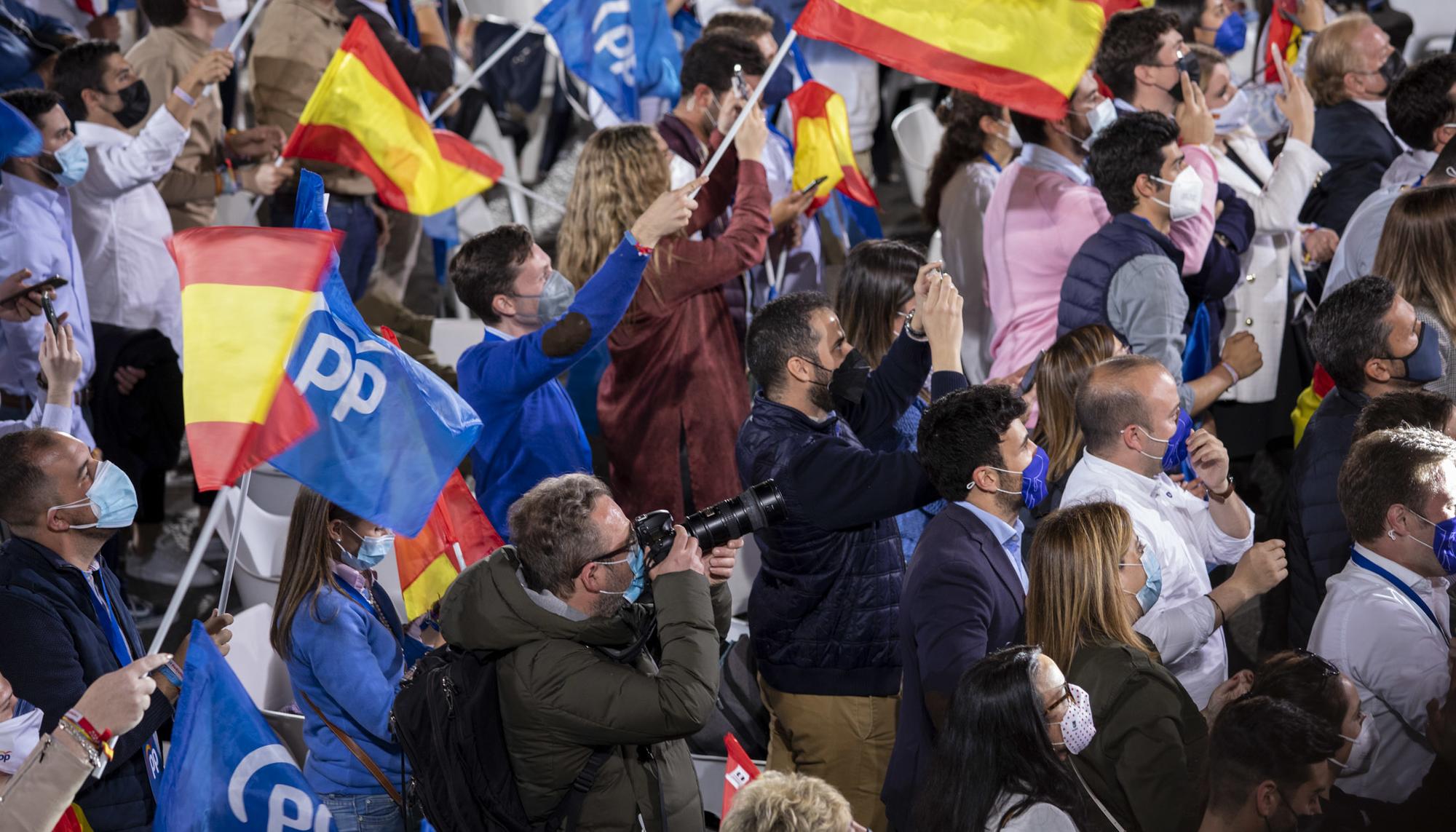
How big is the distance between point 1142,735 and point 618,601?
1.31 meters

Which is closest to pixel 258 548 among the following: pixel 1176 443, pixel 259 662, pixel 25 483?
pixel 259 662

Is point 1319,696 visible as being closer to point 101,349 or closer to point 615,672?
point 615,672

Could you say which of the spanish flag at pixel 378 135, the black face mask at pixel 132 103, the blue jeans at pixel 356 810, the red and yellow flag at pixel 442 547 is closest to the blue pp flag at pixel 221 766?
the blue jeans at pixel 356 810

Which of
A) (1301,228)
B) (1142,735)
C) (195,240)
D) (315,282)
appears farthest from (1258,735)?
(1301,228)

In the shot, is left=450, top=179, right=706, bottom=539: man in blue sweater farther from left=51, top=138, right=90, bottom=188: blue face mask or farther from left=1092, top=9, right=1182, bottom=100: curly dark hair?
left=1092, top=9, right=1182, bottom=100: curly dark hair

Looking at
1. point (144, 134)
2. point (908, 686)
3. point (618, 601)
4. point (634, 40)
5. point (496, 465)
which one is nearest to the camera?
point (618, 601)

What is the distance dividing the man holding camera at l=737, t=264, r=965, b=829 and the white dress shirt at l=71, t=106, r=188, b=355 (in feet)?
11.8

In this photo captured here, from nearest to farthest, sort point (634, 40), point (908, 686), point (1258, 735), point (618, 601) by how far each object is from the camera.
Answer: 1. point (1258, 735)
2. point (618, 601)
3. point (908, 686)
4. point (634, 40)

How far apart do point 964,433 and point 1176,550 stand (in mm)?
761

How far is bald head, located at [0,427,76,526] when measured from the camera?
416cm

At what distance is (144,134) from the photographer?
22.8 feet

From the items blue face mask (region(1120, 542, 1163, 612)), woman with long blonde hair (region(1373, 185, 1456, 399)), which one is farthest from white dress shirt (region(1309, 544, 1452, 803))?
woman with long blonde hair (region(1373, 185, 1456, 399))

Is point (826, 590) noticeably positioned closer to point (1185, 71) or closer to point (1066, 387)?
point (1066, 387)

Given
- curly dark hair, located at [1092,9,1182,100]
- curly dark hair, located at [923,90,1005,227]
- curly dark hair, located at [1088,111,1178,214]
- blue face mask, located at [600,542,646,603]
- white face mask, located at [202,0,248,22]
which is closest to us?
blue face mask, located at [600,542,646,603]
